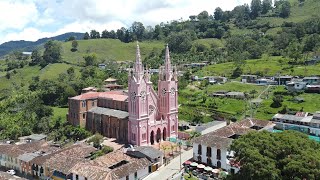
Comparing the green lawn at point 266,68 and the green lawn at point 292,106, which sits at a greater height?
the green lawn at point 266,68

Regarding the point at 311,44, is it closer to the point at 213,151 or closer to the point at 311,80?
the point at 311,80

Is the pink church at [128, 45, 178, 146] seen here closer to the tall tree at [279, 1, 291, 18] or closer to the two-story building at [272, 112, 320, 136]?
the two-story building at [272, 112, 320, 136]

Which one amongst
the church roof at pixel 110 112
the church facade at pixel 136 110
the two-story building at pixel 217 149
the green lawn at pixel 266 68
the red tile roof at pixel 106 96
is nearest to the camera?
the two-story building at pixel 217 149

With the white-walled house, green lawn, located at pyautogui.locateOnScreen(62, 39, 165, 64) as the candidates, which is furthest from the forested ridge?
the white-walled house

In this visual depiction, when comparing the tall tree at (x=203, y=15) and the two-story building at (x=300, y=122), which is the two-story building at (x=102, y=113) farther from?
the tall tree at (x=203, y=15)

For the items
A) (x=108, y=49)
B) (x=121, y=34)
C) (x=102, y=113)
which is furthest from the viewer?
(x=121, y=34)

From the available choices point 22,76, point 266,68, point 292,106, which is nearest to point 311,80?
point 292,106

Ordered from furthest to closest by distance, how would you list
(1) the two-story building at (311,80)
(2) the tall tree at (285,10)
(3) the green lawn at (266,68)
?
(2) the tall tree at (285,10) → (3) the green lawn at (266,68) → (1) the two-story building at (311,80)

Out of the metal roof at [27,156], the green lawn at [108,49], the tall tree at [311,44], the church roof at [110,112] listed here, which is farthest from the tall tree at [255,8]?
the metal roof at [27,156]
